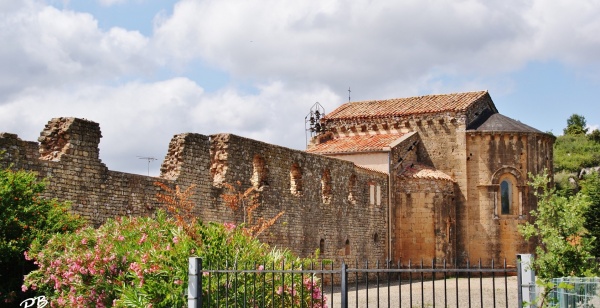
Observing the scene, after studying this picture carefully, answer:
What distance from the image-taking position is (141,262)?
949 centimetres

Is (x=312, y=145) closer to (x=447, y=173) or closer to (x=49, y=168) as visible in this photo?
(x=447, y=173)

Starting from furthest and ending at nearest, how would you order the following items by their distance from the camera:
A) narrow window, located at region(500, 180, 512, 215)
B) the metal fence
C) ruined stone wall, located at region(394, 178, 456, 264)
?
narrow window, located at region(500, 180, 512, 215)
ruined stone wall, located at region(394, 178, 456, 264)
the metal fence

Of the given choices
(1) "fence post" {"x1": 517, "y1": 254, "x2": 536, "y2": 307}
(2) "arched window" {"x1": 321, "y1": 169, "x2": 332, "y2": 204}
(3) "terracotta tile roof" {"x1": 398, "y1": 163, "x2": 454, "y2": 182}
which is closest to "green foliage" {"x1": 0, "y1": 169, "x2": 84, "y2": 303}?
(1) "fence post" {"x1": 517, "y1": 254, "x2": 536, "y2": 307}

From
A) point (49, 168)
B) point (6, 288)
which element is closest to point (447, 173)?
point (49, 168)

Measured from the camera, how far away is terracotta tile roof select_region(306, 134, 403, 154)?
2898 cm

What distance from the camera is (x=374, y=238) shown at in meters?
27.8

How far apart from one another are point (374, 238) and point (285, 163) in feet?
22.0

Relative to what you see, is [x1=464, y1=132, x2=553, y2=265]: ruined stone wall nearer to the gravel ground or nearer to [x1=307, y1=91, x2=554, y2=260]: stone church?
[x1=307, y1=91, x2=554, y2=260]: stone church

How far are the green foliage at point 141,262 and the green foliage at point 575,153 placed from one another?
53210mm

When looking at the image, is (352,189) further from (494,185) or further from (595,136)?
(595,136)

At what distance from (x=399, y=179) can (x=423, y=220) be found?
1.68 metres

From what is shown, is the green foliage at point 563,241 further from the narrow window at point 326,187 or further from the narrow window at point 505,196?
the narrow window at point 505,196

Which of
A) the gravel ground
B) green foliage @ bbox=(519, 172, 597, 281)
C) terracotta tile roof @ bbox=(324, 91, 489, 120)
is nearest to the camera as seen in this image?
green foliage @ bbox=(519, 172, 597, 281)

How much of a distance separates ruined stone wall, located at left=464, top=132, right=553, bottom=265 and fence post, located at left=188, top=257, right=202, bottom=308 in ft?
72.6
